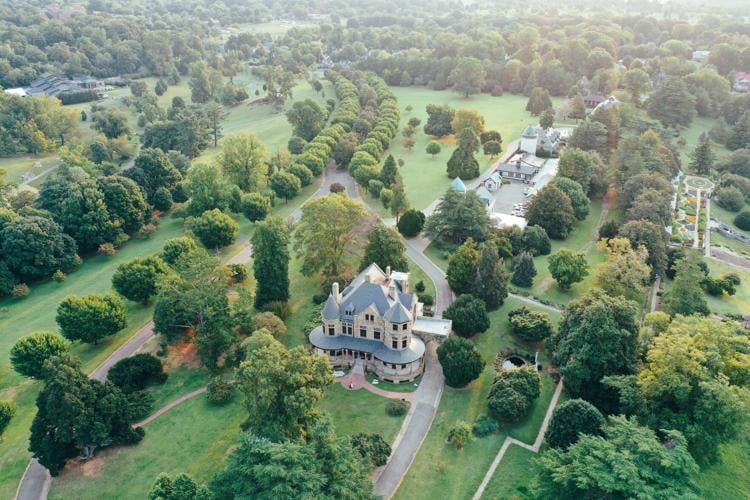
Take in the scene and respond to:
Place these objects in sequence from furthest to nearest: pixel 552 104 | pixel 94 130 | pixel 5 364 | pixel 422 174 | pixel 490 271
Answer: pixel 552 104
pixel 94 130
pixel 422 174
pixel 490 271
pixel 5 364

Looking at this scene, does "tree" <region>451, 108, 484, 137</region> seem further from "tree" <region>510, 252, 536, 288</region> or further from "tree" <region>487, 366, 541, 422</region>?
"tree" <region>487, 366, 541, 422</region>

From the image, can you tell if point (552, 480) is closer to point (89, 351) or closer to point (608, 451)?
point (608, 451)

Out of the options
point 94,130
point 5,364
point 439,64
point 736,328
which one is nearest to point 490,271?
point 736,328

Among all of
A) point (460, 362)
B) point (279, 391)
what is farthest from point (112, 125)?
point (460, 362)

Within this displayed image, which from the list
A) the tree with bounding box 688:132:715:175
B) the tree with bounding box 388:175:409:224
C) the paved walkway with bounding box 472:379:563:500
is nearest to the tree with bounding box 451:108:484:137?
the tree with bounding box 388:175:409:224

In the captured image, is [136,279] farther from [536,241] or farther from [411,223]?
[536,241]

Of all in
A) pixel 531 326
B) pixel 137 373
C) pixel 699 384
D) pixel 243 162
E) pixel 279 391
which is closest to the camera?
pixel 699 384
